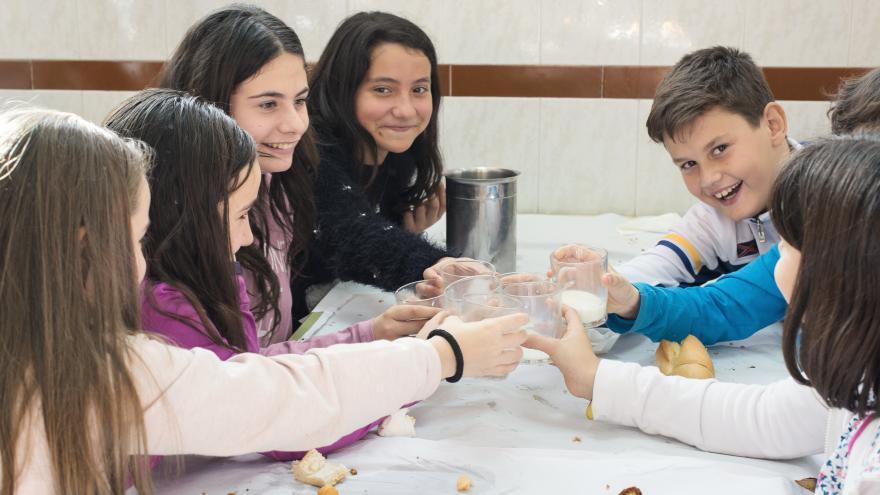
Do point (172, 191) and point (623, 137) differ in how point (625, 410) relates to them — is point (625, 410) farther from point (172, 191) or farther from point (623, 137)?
point (623, 137)

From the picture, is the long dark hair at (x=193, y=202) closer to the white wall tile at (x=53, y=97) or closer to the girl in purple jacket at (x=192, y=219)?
the girl in purple jacket at (x=192, y=219)

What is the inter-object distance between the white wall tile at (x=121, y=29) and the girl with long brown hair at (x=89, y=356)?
2.49 meters

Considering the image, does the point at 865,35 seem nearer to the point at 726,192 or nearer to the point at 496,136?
the point at 496,136

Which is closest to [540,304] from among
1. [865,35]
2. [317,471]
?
[317,471]

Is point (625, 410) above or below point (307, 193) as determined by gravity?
below

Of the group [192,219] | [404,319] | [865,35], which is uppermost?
[865,35]

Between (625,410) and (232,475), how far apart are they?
0.58 meters

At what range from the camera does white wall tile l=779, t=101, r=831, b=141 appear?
10.2ft

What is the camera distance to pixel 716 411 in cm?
126

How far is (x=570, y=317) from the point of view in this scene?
142cm

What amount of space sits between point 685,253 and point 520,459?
0.91 m

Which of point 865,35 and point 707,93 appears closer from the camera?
point 707,93

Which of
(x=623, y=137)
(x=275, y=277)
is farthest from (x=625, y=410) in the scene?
(x=623, y=137)

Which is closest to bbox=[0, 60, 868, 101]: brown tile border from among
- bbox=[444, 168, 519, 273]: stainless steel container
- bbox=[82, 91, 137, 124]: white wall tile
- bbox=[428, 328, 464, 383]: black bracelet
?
bbox=[82, 91, 137, 124]: white wall tile
